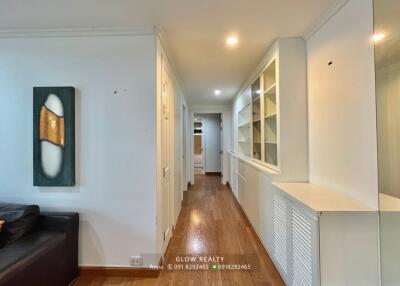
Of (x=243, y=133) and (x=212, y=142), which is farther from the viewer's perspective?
(x=212, y=142)

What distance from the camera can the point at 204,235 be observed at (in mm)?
3100

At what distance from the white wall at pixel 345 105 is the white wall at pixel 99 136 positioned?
1.56 m

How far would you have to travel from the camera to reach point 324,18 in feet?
6.31

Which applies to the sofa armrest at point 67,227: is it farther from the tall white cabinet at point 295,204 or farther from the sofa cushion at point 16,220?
the tall white cabinet at point 295,204

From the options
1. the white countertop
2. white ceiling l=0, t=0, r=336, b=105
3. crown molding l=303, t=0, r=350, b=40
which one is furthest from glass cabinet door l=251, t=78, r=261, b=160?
the white countertop

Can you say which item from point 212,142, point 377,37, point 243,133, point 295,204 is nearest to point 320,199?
point 295,204

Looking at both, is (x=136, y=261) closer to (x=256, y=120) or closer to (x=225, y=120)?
(x=256, y=120)

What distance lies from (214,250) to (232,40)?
2.41m

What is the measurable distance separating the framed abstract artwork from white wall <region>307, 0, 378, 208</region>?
7.71ft

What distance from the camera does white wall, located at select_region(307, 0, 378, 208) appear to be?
58.2 inches

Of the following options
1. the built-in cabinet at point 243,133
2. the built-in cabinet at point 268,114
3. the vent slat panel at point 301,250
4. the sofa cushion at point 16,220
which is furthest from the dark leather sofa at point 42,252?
the built-in cabinet at point 243,133

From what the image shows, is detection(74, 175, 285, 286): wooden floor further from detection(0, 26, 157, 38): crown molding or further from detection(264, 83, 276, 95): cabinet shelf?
detection(0, 26, 157, 38): crown molding

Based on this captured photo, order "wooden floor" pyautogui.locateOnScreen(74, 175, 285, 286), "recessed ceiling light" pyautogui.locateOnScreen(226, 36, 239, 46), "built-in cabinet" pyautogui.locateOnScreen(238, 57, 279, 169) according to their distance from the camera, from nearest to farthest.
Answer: "wooden floor" pyautogui.locateOnScreen(74, 175, 285, 286) < "recessed ceiling light" pyautogui.locateOnScreen(226, 36, 239, 46) < "built-in cabinet" pyautogui.locateOnScreen(238, 57, 279, 169)

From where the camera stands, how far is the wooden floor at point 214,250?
82.8 inches
